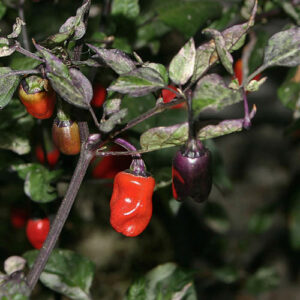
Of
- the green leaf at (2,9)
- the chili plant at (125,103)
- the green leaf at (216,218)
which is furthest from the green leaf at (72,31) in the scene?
the green leaf at (216,218)

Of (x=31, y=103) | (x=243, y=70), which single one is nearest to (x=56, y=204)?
(x=31, y=103)

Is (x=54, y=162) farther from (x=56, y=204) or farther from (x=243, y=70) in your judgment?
(x=243, y=70)

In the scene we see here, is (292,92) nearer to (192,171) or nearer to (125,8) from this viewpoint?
(125,8)

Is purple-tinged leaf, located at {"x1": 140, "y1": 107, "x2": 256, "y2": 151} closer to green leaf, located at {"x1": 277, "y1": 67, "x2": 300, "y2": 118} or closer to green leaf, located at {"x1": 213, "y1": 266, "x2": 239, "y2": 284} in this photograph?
green leaf, located at {"x1": 277, "y1": 67, "x2": 300, "y2": 118}

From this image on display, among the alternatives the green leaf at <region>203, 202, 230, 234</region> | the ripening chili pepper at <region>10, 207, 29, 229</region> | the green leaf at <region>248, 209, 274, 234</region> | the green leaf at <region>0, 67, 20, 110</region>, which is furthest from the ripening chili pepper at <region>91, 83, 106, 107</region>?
the green leaf at <region>248, 209, 274, 234</region>

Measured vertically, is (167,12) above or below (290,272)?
above
